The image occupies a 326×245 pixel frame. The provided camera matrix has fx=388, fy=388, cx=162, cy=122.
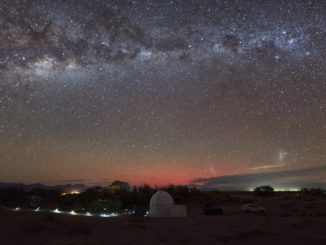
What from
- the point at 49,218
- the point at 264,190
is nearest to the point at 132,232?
the point at 49,218

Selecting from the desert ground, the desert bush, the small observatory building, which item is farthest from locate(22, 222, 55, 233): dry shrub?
the desert bush

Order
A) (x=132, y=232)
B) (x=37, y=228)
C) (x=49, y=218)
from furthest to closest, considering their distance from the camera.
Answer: (x=49, y=218) < (x=132, y=232) < (x=37, y=228)

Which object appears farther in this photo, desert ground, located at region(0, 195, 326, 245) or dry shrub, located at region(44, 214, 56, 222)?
dry shrub, located at region(44, 214, 56, 222)

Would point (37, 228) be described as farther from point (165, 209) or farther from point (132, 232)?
point (165, 209)

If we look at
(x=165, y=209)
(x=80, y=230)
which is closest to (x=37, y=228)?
(x=80, y=230)

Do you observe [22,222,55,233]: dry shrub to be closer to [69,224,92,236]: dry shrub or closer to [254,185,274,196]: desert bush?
[69,224,92,236]: dry shrub

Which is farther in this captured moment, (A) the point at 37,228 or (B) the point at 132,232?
(B) the point at 132,232

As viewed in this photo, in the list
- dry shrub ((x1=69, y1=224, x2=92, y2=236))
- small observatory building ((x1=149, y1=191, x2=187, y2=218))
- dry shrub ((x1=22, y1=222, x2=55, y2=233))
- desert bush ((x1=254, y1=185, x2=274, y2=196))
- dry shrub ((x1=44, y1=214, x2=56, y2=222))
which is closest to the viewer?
dry shrub ((x1=22, y1=222, x2=55, y2=233))

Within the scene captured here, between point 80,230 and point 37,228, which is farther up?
point 37,228

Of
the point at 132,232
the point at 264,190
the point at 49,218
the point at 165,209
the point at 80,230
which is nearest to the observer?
the point at 80,230

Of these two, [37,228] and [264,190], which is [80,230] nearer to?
[37,228]

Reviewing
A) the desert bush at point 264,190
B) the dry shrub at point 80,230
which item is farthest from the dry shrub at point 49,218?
the desert bush at point 264,190

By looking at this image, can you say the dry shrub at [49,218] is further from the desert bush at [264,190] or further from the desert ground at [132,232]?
the desert bush at [264,190]

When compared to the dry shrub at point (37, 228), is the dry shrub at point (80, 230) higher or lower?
lower
